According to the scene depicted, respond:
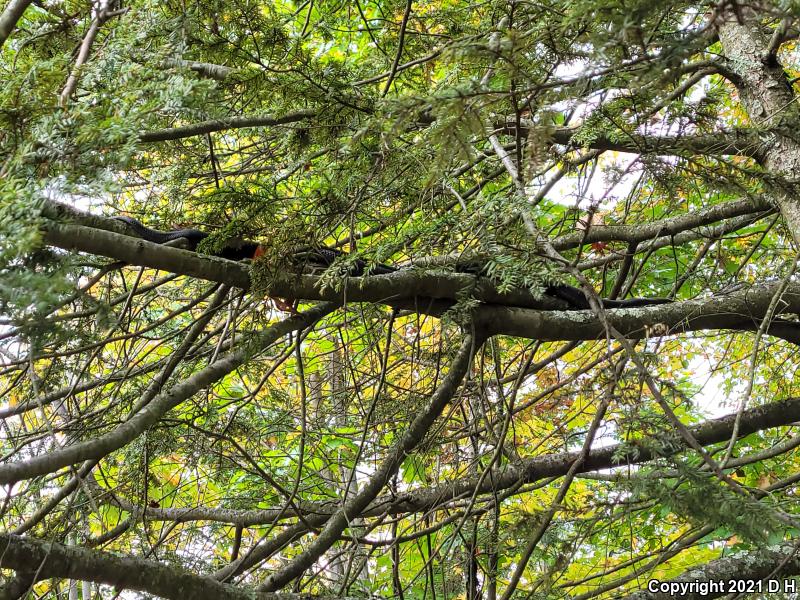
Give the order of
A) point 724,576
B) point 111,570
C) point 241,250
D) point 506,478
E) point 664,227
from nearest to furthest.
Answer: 1. point 111,570
2. point 241,250
3. point 724,576
4. point 664,227
5. point 506,478

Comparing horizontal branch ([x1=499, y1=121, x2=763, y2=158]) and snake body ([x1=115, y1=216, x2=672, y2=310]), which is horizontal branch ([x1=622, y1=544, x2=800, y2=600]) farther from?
horizontal branch ([x1=499, y1=121, x2=763, y2=158])

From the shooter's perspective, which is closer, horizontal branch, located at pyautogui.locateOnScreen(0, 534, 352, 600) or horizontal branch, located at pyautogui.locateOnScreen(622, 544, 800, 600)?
horizontal branch, located at pyautogui.locateOnScreen(0, 534, 352, 600)

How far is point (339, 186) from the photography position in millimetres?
2662

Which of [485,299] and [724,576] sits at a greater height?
[485,299]

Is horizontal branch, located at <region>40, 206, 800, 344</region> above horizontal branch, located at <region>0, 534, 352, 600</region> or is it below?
above

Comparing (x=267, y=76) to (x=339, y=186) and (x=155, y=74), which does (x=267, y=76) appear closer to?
(x=339, y=186)

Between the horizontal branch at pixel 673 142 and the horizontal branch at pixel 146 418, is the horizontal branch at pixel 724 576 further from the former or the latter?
the horizontal branch at pixel 146 418

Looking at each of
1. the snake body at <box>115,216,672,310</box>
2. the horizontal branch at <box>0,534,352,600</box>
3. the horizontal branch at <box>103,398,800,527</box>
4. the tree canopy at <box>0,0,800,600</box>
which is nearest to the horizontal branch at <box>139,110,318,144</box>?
the tree canopy at <box>0,0,800,600</box>

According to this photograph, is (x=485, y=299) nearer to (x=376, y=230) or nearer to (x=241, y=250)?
(x=376, y=230)

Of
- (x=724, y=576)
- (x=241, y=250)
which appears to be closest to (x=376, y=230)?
(x=241, y=250)

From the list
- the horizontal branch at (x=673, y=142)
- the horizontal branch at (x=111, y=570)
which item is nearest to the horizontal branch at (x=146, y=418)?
the horizontal branch at (x=111, y=570)

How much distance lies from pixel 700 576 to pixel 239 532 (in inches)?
83.1

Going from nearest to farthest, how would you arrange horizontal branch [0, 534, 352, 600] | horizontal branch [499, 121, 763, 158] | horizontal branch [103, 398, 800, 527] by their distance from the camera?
horizontal branch [0, 534, 352, 600], horizontal branch [499, 121, 763, 158], horizontal branch [103, 398, 800, 527]

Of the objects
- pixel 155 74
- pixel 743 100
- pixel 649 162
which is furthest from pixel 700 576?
pixel 155 74
